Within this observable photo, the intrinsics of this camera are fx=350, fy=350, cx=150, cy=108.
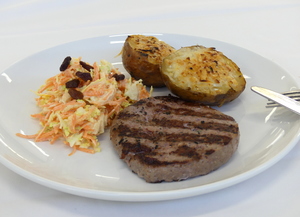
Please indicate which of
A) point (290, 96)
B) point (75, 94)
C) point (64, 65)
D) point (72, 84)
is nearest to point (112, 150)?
point (75, 94)

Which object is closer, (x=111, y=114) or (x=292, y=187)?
(x=292, y=187)

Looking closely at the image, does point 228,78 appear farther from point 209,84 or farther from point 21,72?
point 21,72

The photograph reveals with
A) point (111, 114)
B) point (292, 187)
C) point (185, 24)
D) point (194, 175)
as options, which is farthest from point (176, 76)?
point (185, 24)

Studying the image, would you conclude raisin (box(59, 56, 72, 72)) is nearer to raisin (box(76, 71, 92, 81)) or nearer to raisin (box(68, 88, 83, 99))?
raisin (box(76, 71, 92, 81))

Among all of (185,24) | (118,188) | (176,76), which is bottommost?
(185,24)

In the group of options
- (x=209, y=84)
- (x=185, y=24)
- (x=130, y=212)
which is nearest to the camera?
(x=130, y=212)

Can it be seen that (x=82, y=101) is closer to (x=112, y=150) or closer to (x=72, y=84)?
(x=72, y=84)

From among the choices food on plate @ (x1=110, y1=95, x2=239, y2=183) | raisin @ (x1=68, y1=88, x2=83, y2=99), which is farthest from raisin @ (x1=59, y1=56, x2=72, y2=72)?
food on plate @ (x1=110, y1=95, x2=239, y2=183)
